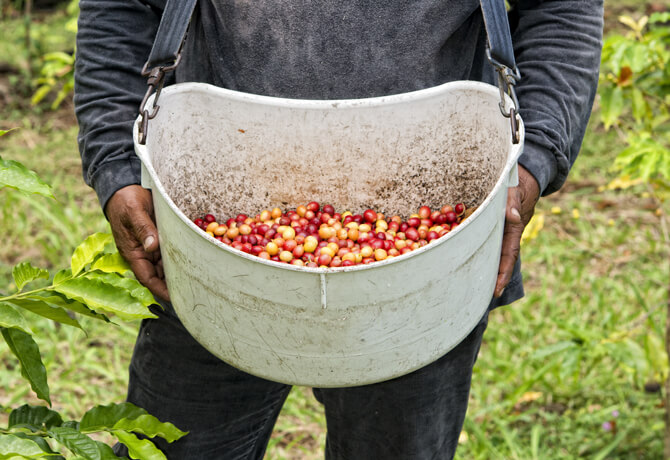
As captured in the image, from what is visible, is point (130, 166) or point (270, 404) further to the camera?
point (270, 404)

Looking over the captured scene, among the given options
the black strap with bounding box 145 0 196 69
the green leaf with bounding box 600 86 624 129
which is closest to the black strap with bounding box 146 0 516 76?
the black strap with bounding box 145 0 196 69

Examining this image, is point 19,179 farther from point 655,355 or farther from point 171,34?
point 655,355

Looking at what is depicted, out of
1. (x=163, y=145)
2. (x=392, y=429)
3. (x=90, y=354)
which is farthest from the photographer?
(x=90, y=354)

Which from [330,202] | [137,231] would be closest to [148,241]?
[137,231]

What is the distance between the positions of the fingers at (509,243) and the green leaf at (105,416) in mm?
727

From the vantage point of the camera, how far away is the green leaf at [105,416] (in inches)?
44.9

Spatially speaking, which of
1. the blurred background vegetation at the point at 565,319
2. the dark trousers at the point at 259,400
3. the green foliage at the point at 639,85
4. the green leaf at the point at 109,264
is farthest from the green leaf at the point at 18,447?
the green foliage at the point at 639,85

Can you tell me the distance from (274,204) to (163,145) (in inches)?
13.4

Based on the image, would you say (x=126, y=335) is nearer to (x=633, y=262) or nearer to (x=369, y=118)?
(x=369, y=118)

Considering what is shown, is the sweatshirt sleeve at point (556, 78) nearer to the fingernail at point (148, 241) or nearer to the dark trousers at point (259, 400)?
the dark trousers at point (259, 400)

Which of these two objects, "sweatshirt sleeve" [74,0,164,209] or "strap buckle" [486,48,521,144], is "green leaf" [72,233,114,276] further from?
"strap buckle" [486,48,521,144]

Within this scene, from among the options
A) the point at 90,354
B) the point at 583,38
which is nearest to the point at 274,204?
the point at 583,38

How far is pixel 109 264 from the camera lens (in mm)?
1297

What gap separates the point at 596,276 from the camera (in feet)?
11.0
